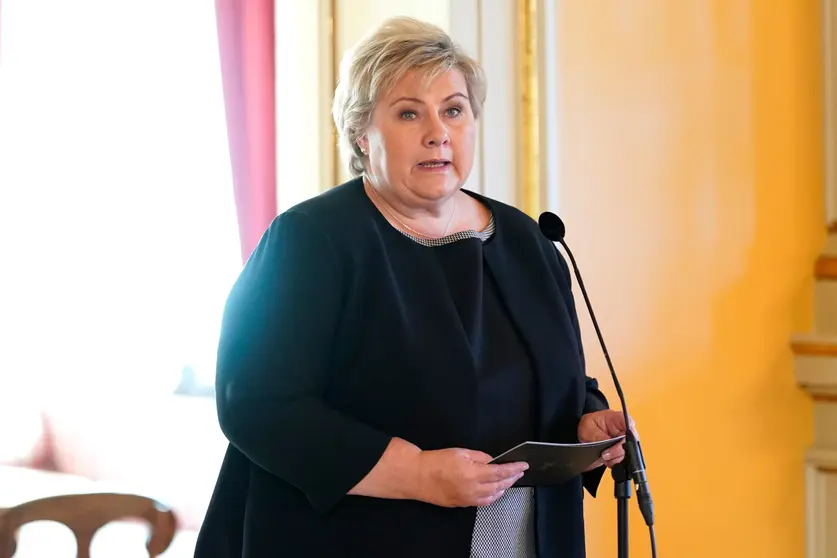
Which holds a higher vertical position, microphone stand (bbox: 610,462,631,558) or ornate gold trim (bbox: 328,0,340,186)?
ornate gold trim (bbox: 328,0,340,186)

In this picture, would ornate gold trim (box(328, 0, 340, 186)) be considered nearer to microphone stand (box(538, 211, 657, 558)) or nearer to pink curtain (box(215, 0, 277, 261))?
pink curtain (box(215, 0, 277, 261))

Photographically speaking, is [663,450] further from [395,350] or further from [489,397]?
[395,350]

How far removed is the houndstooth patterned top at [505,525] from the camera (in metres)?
1.35

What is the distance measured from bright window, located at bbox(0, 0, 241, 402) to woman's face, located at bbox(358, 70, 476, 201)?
142cm

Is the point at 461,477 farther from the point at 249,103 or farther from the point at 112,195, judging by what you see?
the point at 112,195

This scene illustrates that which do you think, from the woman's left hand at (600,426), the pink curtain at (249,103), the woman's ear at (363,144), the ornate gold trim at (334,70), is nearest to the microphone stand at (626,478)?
the woman's left hand at (600,426)

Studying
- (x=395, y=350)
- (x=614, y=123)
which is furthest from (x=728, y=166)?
(x=395, y=350)

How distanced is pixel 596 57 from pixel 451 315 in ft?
3.71

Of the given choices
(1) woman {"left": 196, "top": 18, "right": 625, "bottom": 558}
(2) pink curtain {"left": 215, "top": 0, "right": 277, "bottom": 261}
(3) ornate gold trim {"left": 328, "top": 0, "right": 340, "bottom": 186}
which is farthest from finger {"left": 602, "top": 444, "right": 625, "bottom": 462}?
(2) pink curtain {"left": 215, "top": 0, "right": 277, "bottom": 261}

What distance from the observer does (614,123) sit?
2217mm

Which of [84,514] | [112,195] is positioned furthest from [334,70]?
[84,514]

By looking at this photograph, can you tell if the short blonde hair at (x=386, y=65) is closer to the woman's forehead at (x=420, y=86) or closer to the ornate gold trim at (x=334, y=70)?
the woman's forehead at (x=420, y=86)

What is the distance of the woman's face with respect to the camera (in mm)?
1380

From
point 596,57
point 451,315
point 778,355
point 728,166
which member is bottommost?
point 778,355
